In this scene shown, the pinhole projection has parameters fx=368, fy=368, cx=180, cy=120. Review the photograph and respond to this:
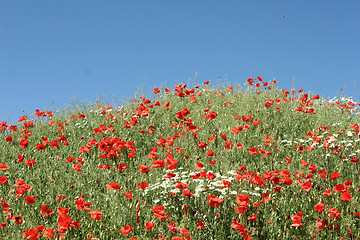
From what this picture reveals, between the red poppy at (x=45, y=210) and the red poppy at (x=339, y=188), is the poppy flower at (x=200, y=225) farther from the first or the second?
the red poppy at (x=45, y=210)

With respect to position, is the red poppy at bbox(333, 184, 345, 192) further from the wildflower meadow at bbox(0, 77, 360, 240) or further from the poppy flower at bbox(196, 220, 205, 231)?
the poppy flower at bbox(196, 220, 205, 231)

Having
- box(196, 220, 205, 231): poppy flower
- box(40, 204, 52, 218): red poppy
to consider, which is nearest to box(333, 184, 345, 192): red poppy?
box(196, 220, 205, 231): poppy flower

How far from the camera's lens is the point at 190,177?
16.1ft

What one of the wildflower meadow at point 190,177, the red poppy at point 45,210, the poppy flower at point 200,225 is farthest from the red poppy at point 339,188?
the red poppy at point 45,210

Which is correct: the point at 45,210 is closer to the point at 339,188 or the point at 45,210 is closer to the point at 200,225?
the point at 200,225

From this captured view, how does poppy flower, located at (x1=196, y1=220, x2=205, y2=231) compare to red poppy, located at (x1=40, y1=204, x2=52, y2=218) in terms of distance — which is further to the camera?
red poppy, located at (x1=40, y1=204, x2=52, y2=218)

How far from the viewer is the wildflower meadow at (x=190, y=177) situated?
3.85 metres

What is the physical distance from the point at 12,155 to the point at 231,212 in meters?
4.57

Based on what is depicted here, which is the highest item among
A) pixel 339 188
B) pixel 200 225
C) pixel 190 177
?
pixel 190 177

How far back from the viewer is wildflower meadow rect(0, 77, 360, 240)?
3852 millimetres

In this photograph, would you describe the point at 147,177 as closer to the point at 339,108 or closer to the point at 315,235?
the point at 315,235

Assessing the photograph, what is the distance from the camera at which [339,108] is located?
28.5 ft

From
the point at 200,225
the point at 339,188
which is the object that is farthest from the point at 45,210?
the point at 339,188

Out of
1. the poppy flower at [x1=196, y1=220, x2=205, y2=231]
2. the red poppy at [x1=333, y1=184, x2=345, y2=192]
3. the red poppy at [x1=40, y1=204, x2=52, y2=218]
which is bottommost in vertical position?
the poppy flower at [x1=196, y1=220, x2=205, y2=231]
